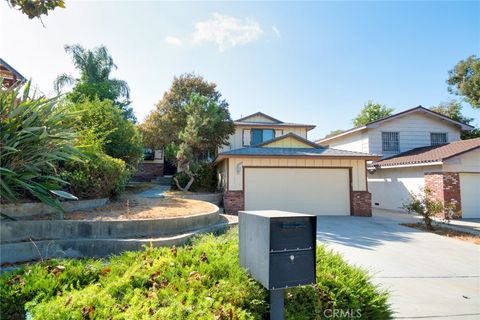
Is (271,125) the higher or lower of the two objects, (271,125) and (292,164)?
the higher

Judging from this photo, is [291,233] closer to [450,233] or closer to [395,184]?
[450,233]

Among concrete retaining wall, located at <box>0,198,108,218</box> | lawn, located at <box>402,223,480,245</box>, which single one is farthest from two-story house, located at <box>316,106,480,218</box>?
concrete retaining wall, located at <box>0,198,108,218</box>

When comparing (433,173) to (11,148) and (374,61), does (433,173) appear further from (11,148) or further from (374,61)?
(11,148)

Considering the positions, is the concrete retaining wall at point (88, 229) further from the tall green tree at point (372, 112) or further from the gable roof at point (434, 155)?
the tall green tree at point (372, 112)

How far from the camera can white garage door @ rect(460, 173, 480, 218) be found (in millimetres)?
11523

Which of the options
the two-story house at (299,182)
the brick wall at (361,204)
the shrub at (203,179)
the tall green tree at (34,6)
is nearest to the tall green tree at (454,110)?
the brick wall at (361,204)

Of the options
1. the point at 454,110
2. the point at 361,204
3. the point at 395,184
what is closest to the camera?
the point at 361,204

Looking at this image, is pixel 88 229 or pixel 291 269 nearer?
pixel 291 269

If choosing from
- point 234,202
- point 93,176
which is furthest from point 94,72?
point 93,176

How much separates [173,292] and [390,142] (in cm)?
1762

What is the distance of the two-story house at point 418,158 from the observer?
1148cm

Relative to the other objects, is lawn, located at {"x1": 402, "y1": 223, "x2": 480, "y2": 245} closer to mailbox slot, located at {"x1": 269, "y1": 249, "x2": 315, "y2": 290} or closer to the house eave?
the house eave

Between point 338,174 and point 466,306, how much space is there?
8489 millimetres

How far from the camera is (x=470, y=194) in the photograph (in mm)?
11648
